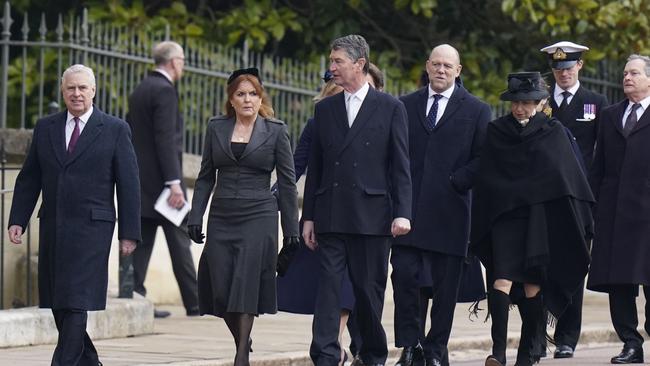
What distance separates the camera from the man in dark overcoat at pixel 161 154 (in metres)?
13.6

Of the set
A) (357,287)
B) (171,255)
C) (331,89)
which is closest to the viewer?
(357,287)

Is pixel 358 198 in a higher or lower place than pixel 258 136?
lower

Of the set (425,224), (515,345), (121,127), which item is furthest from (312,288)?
(515,345)

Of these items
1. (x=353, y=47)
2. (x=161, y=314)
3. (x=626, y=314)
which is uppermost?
(x=353, y=47)

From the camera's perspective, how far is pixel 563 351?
1192 centimetres

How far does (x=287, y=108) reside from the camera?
15.9m

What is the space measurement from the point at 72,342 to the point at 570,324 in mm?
3595

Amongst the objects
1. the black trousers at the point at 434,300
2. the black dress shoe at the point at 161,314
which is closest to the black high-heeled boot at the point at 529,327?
the black trousers at the point at 434,300

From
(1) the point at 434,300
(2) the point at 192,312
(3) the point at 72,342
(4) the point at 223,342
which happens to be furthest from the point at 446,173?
(2) the point at 192,312

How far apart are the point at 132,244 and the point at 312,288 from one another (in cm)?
136

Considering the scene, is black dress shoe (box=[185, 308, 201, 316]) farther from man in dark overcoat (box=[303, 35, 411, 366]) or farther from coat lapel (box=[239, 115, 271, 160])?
coat lapel (box=[239, 115, 271, 160])

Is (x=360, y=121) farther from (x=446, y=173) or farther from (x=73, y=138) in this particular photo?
(x=73, y=138)

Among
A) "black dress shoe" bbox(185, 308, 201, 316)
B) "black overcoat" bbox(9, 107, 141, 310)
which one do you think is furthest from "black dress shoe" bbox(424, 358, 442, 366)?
"black dress shoe" bbox(185, 308, 201, 316)

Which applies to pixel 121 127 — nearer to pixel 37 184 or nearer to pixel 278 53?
pixel 37 184
